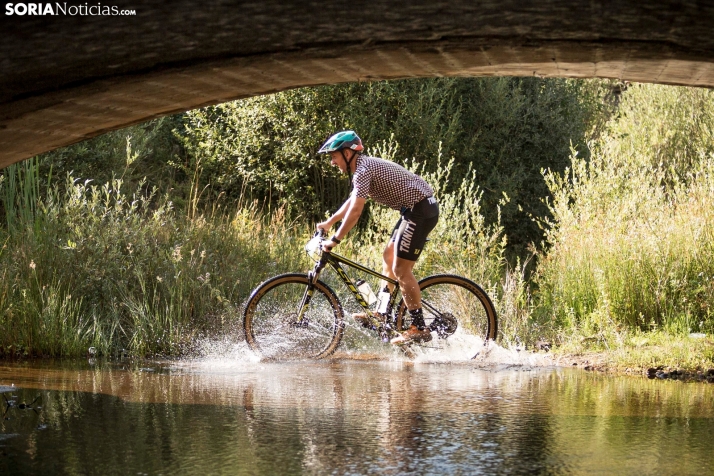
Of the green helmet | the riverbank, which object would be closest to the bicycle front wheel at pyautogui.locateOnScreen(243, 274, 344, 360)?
the green helmet

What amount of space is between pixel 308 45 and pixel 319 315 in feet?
22.0

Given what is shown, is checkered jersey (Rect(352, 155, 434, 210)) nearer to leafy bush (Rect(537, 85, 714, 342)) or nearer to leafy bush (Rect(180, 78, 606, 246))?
leafy bush (Rect(537, 85, 714, 342))

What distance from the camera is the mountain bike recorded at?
9469 mm

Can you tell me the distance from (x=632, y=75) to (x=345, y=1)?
3.80 ft

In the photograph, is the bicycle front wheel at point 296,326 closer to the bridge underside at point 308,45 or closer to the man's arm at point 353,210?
the man's arm at point 353,210

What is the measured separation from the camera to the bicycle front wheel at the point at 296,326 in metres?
9.47

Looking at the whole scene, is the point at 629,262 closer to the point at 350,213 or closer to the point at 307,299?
the point at 350,213

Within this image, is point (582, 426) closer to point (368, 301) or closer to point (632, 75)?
point (632, 75)

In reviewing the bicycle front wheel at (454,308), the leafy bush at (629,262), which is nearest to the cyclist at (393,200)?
the bicycle front wheel at (454,308)

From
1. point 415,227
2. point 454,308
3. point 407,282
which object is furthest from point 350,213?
point 454,308

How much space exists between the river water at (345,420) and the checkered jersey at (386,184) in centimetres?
162

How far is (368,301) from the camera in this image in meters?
9.62

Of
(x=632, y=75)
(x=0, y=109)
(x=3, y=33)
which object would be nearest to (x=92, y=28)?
(x=3, y=33)

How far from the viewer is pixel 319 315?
9578 mm
